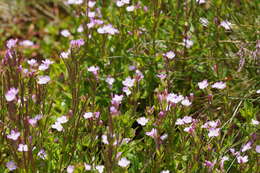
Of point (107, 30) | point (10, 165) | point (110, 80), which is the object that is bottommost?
point (10, 165)

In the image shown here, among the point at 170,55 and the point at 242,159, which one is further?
the point at 170,55

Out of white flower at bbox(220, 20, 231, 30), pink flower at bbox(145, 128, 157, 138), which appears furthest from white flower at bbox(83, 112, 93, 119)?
white flower at bbox(220, 20, 231, 30)

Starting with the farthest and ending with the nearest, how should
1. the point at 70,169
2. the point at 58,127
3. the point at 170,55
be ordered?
the point at 170,55
the point at 58,127
the point at 70,169

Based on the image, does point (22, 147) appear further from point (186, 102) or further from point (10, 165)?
point (186, 102)

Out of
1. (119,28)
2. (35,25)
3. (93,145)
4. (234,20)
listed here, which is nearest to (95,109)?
(93,145)

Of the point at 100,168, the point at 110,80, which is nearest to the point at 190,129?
the point at 100,168

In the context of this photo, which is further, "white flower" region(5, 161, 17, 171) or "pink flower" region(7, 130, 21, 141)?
"white flower" region(5, 161, 17, 171)

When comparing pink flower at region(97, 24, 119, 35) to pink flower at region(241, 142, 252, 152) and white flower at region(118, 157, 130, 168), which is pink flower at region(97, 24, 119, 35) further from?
pink flower at region(241, 142, 252, 152)

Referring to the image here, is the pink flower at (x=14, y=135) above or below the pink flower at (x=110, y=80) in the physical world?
above

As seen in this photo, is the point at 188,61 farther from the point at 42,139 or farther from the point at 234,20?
the point at 42,139

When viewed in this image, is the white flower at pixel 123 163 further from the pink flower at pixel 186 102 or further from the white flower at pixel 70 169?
the pink flower at pixel 186 102

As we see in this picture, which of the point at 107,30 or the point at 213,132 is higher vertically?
the point at 107,30

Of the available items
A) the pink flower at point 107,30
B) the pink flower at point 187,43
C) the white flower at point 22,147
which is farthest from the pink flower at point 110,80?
the white flower at point 22,147
